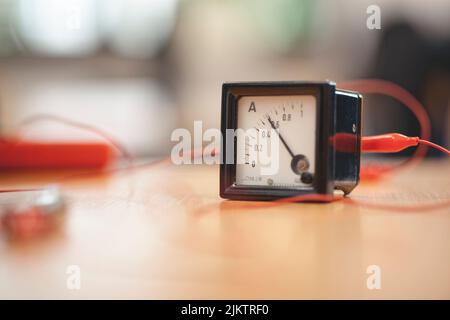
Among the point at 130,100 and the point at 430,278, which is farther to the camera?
the point at 130,100

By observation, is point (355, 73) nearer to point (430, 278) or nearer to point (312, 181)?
point (312, 181)

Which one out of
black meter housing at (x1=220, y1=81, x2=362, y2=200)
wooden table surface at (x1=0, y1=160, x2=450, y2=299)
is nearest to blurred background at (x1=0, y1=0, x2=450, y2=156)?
black meter housing at (x1=220, y1=81, x2=362, y2=200)

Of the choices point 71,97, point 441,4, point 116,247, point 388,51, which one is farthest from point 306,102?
point 71,97

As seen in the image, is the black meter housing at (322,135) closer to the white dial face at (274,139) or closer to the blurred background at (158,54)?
the white dial face at (274,139)

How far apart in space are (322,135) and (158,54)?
3.16m

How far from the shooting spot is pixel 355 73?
3.54 metres

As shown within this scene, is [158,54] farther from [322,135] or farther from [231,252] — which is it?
[231,252]

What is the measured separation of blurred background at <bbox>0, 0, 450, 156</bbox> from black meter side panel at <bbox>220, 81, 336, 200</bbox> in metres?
2.72

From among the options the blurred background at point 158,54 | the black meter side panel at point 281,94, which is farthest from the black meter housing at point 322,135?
the blurred background at point 158,54

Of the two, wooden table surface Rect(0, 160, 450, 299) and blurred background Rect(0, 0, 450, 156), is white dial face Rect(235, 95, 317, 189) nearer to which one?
wooden table surface Rect(0, 160, 450, 299)

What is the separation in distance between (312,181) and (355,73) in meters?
2.82

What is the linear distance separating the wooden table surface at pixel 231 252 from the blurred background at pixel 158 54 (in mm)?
2782
